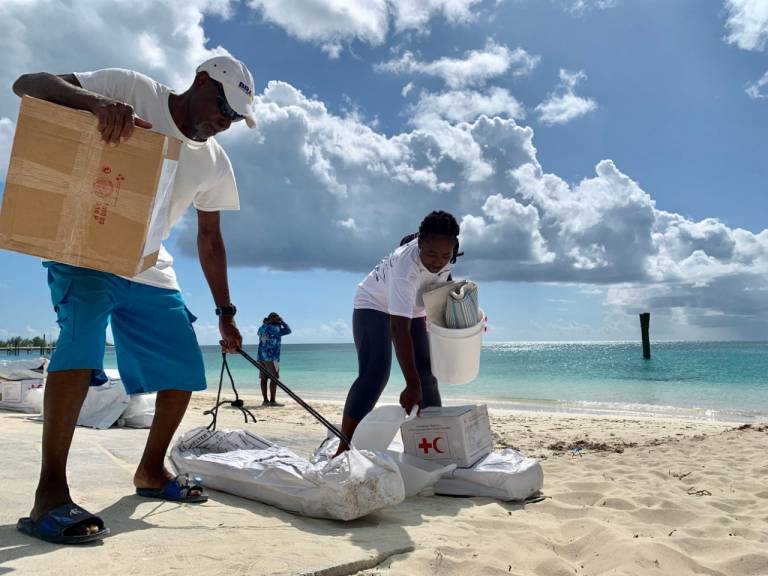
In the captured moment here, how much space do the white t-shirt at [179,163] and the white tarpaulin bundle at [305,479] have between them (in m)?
0.91

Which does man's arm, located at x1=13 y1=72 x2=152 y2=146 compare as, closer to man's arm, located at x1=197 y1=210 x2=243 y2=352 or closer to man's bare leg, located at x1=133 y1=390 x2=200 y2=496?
man's arm, located at x1=197 y1=210 x2=243 y2=352

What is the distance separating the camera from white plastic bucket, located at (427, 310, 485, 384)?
3.28 m

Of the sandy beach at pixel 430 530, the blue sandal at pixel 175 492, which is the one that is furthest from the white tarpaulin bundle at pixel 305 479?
the blue sandal at pixel 175 492

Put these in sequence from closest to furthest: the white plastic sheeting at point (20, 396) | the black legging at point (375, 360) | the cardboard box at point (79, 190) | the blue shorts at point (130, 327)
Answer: the cardboard box at point (79, 190)
the blue shorts at point (130, 327)
the black legging at point (375, 360)
the white plastic sheeting at point (20, 396)

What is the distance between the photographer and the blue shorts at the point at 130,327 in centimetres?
216

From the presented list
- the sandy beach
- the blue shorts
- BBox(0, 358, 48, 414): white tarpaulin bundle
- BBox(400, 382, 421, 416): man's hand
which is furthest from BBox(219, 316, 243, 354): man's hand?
BBox(0, 358, 48, 414): white tarpaulin bundle

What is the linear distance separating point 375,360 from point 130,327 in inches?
55.4

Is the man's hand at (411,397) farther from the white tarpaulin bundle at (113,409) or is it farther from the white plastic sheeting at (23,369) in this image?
the white plastic sheeting at (23,369)

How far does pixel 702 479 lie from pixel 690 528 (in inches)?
47.3

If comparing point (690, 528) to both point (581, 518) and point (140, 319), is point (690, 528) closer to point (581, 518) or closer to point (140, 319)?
point (581, 518)

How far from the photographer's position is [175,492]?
8.54 ft

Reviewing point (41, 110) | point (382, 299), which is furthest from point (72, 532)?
point (382, 299)

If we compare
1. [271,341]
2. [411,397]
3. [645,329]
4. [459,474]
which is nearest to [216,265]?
[411,397]

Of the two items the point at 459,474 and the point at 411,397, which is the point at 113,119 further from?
the point at 459,474
